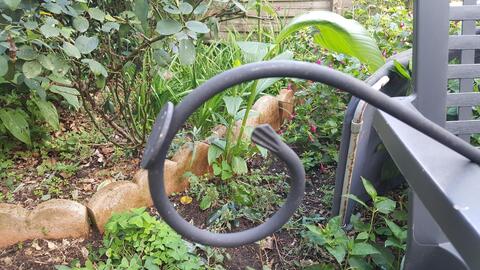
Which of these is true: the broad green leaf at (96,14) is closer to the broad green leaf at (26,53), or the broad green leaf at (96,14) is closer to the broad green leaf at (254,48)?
the broad green leaf at (26,53)

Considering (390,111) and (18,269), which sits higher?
(390,111)

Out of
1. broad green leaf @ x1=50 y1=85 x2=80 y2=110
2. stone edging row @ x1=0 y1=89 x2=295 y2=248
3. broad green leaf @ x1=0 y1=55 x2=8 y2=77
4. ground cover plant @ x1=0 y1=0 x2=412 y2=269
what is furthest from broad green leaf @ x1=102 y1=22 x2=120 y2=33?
stone edging row @ x1=0 y1=89 x2=295 y2=248

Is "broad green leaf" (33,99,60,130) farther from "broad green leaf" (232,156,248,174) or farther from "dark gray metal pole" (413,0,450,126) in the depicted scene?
"dark gray metal pole" (413,0,450,126)

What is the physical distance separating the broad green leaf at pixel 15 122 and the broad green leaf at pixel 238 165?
1009mm

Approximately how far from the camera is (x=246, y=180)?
221cm

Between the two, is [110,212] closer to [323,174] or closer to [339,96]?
[323,174]

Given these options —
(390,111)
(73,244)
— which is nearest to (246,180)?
(73,244)

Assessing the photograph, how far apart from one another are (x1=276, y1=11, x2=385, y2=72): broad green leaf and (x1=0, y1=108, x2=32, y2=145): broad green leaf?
51.7 inches

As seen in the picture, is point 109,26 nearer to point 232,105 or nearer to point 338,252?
point 232,105

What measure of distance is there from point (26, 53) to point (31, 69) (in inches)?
2.4

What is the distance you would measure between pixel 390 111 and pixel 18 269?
5.21 ft

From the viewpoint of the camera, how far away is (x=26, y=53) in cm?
151

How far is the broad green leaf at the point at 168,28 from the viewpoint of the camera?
144cm

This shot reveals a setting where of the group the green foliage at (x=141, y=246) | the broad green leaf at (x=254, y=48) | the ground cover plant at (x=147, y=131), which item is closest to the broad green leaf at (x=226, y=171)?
the ground cover plant at (x=147, y=131)
